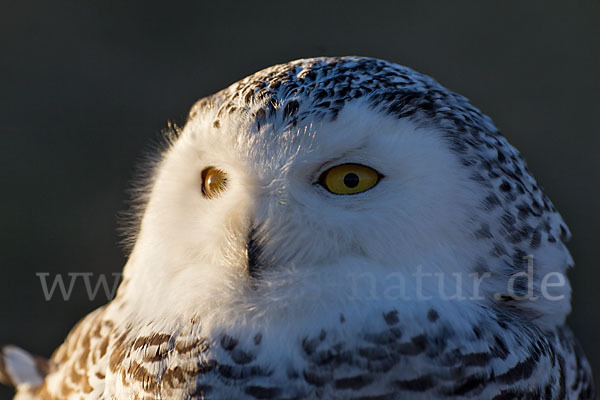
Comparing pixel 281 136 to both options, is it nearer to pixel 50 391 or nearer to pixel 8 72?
pixel 50 391

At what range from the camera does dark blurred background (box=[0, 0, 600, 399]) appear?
276 cm

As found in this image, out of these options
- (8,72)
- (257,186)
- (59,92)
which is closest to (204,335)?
(257,186)

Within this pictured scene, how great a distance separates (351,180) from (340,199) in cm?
3

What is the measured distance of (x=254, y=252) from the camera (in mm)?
848

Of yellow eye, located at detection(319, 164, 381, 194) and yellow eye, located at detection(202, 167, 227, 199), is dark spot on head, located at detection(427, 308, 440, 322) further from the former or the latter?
yellow eye, located at detection(202, 167, 227, 199)

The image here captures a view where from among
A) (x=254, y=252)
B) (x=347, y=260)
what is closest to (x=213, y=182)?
(x=254, y=252)

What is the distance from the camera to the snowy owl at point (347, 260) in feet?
2.60

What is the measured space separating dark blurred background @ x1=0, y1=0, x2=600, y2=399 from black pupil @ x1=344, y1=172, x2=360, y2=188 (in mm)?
2019

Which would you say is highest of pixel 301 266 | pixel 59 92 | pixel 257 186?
pixel 59 92

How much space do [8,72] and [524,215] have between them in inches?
113

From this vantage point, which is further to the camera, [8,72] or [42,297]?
[8,72]

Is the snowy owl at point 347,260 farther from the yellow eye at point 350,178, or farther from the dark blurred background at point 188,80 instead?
the dark blurred background at point 188,80

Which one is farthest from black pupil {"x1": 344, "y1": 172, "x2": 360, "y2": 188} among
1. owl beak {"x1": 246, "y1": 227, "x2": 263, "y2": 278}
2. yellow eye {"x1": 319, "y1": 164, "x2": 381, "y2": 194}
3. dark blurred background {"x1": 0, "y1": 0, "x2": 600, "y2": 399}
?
dark blurred background {"x1": 0, "y1": 0, "x2": 600, "y2": 399}

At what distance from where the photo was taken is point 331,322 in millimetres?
812
